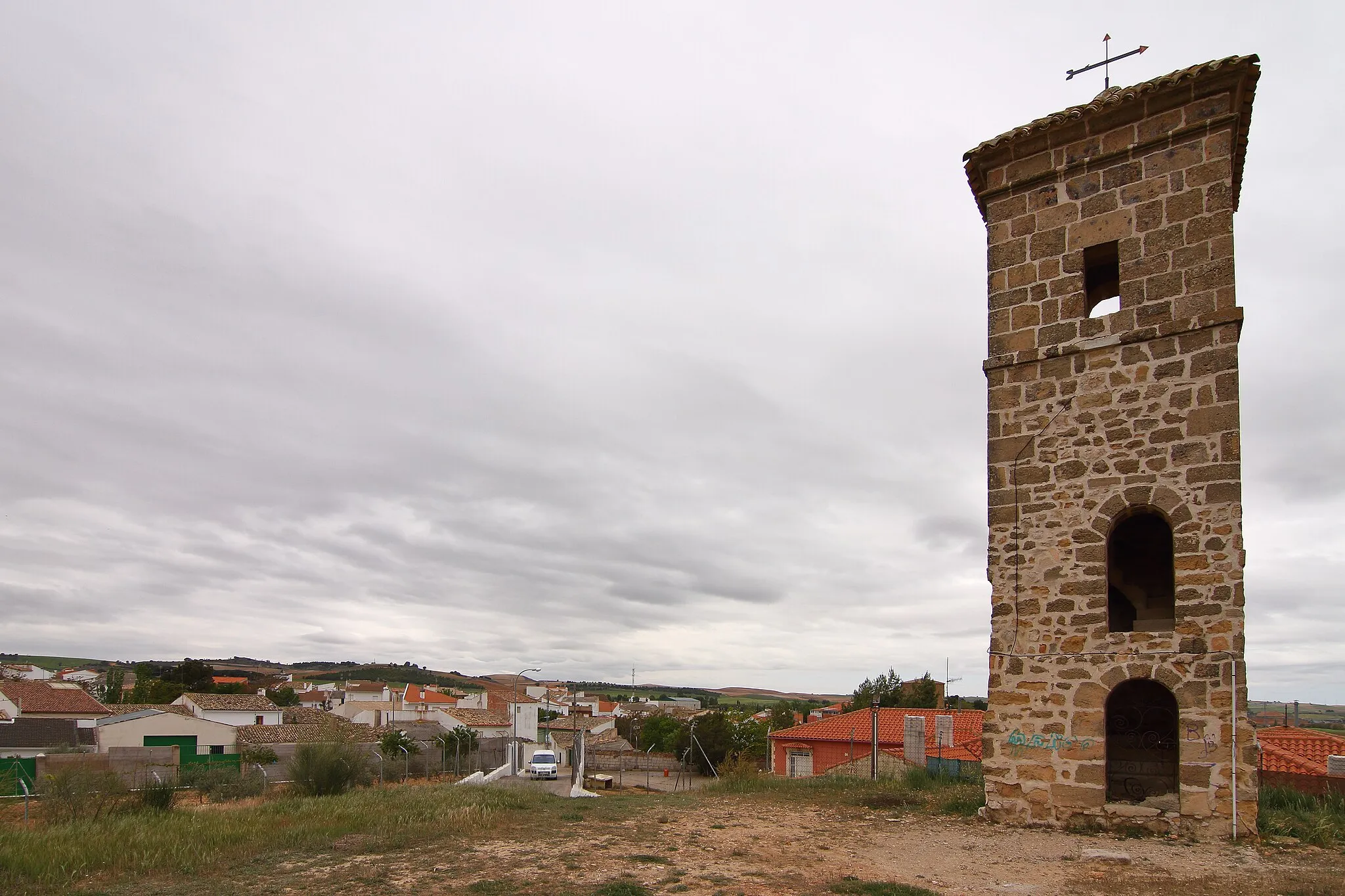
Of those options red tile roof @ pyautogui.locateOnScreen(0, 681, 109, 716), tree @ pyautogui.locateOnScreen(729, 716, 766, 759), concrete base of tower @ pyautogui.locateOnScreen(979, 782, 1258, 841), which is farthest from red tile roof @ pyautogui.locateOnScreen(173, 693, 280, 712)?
concrete base of tower @ pyautogui.locateOnScreen(979, 782, 1258, 841)

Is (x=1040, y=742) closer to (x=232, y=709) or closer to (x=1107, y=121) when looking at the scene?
(x=1107, y=121)

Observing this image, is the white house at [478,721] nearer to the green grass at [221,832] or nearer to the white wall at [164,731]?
the white wall at [164,731]

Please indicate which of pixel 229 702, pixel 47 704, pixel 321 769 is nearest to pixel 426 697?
pixel 229 702

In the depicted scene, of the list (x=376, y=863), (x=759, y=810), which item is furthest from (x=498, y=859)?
(x=759, y=810)

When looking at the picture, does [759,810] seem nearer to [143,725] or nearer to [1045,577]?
[1045,577]

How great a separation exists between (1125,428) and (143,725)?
56.7 metres

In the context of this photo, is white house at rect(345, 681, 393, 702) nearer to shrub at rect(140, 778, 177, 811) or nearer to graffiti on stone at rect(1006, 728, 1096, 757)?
shrub at rect(140, 778, 177, 811)

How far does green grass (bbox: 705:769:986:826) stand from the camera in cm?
1054

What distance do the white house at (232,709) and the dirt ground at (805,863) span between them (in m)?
65.9

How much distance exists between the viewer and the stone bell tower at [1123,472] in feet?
28.8

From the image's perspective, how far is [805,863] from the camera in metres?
7.56

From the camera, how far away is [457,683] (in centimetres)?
16912

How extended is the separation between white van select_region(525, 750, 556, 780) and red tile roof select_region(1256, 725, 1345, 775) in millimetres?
28832

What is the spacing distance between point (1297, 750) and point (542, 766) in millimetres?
30781
